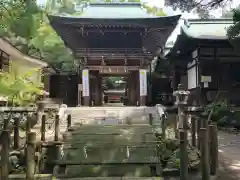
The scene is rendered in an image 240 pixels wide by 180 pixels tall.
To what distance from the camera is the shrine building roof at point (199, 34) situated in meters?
17.1

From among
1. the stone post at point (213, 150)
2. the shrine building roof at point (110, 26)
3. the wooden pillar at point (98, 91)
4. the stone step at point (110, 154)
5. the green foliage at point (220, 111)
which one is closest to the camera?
the stone post at point (213, 150)

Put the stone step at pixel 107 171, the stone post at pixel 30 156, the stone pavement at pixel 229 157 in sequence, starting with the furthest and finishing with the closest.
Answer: the stone step at pixel 107 171 < the stone pavement at pixel 229 157 < the stone post at pixel 30 156

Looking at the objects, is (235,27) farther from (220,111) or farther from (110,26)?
(110,26)

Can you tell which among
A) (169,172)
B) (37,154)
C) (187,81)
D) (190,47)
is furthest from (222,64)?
(37,154)

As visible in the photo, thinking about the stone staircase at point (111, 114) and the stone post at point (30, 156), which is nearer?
the stone post at point (30, 156)

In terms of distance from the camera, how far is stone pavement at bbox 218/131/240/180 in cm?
700

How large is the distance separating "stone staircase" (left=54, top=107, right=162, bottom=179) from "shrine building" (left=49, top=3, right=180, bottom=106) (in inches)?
347

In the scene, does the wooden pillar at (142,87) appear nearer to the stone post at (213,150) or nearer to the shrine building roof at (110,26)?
the shrine building roof at (110,26)

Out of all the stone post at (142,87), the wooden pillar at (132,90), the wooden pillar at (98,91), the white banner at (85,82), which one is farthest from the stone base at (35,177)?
the wooden pillar at (98,91)

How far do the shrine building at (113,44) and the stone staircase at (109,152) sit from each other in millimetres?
8821

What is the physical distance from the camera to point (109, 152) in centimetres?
868


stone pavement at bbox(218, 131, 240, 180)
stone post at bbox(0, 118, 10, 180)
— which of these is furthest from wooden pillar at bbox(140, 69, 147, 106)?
stone post at bbox(0, 118, 10, 180)

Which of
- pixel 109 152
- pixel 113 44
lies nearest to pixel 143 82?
pixel 113 44

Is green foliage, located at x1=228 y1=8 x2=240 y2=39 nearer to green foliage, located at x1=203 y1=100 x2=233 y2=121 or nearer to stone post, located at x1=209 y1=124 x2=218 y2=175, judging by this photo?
green foliage, located at x1=203 y1=100 x2=233 y2=121
